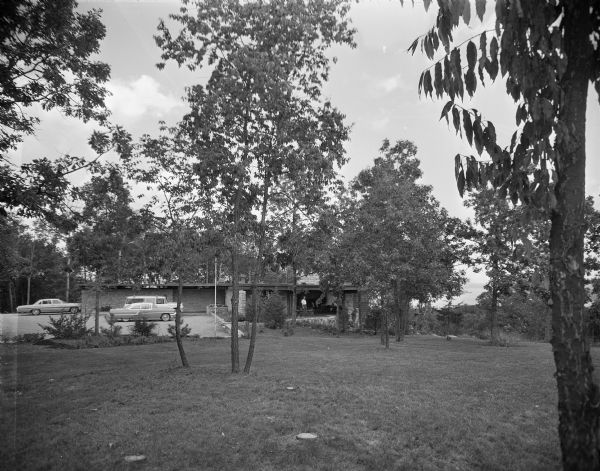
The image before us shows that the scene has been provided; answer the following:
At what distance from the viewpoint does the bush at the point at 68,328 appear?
19.5 m

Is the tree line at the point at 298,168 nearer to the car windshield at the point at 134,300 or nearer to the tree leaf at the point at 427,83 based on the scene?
the tree leaf at the point at 427,83

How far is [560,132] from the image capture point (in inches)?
91.8

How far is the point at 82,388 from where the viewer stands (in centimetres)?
870

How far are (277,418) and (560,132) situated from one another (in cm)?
538

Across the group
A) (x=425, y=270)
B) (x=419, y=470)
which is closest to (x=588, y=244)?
(x=425, y=270)

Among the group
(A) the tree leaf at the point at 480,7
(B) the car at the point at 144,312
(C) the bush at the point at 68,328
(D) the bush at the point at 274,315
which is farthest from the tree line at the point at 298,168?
(B) the car at the point at 144,312

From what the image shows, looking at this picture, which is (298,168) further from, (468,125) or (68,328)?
(68,328)

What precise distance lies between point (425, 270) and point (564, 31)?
1841 cm

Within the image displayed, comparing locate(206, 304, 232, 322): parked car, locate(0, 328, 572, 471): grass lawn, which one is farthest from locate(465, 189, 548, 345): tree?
locate(206, 304, 232, 322): parked car

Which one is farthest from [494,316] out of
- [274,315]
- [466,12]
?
[466,12]

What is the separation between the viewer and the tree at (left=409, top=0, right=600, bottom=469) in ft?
7.75

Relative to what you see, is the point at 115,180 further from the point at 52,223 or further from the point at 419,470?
the point at 419,470

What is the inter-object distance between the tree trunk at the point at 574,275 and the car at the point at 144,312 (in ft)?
96.5

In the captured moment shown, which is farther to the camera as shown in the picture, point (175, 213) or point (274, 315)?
point (274, 315)
